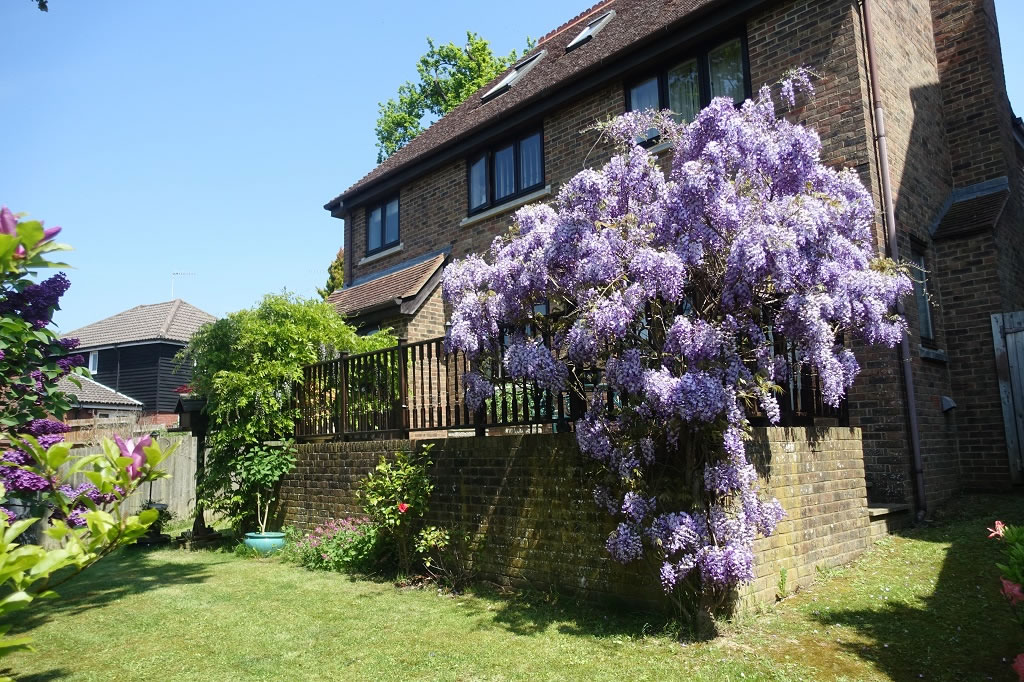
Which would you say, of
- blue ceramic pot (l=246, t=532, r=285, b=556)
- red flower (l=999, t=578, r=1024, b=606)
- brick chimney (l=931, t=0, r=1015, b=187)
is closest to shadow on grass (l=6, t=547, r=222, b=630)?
blue ceramic pot (l=246, t=532, r=285, b=556)

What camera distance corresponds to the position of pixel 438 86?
31406 millimetres

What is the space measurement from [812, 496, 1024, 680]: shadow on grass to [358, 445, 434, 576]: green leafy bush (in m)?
4.16

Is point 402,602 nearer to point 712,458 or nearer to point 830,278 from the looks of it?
point 712,458

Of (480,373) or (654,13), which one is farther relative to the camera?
(654,13)

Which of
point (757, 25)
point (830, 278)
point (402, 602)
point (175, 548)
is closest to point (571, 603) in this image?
point (402, 602)

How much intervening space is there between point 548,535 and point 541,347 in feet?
6.19

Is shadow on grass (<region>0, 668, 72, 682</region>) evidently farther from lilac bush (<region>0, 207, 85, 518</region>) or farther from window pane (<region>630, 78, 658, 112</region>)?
window pane (<region>630, 78, 658, 112</region>)

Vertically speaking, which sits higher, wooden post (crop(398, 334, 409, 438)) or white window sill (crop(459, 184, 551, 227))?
white window sill (crop(459, 184, 551, 227))

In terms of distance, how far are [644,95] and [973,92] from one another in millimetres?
5180

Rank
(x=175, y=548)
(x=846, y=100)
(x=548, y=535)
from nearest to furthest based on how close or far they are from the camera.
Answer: (x=548, y=535), (x=846, y=100), (x=175, y=548)

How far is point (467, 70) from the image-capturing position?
30438 millimetres

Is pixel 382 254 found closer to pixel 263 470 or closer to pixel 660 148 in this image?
pixel 263 470

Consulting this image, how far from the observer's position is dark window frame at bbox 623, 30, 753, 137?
414 inches

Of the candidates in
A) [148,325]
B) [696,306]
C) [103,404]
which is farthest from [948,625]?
[148,325]
